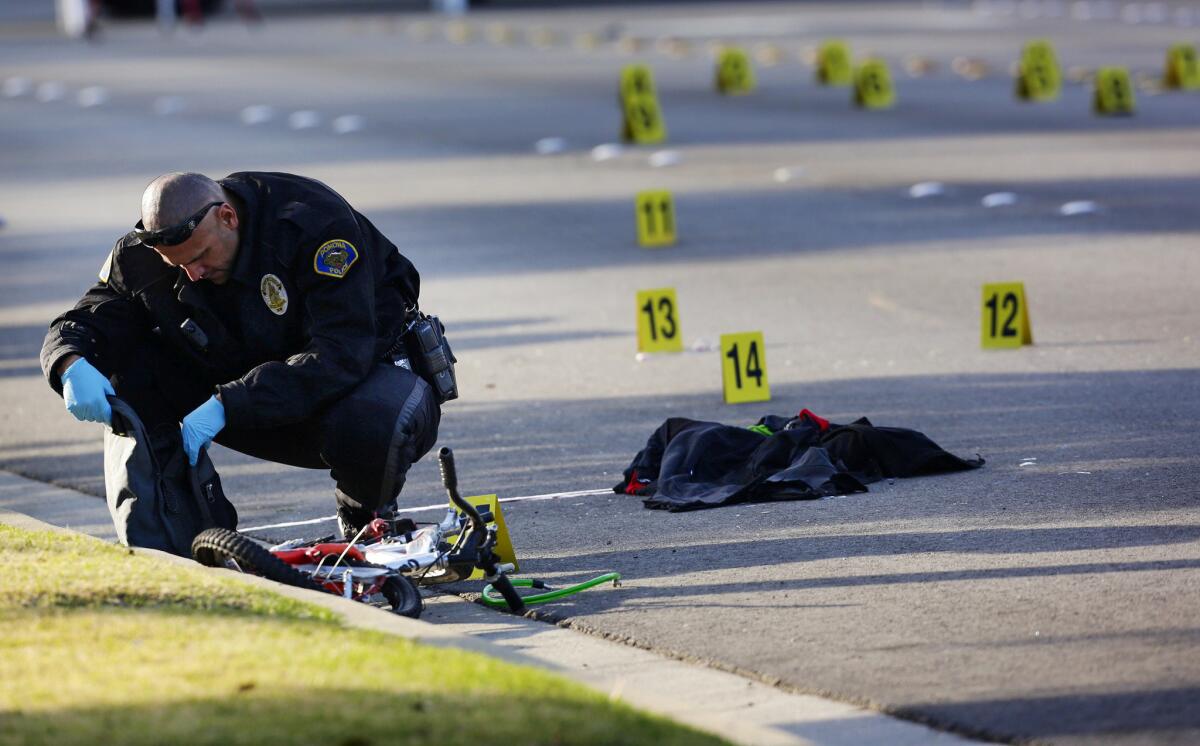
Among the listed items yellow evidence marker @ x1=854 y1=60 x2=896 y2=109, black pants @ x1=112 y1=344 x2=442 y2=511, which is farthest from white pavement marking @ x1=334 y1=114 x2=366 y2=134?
black pants @ x1=112 y1=344 x2=442 y2=511

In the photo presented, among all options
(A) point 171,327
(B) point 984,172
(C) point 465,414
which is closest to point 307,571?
(A) point 171,327

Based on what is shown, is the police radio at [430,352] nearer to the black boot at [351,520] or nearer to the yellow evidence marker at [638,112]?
the black boot at [351,520]

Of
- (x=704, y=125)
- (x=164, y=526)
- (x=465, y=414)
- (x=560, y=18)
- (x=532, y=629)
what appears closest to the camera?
(x=532, y=629)

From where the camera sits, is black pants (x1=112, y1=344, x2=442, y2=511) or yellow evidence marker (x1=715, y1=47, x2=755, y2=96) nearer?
black pants (x1=112, y1=344, x2=442, y2=511)

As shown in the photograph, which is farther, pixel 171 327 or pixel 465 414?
pixel 465 414

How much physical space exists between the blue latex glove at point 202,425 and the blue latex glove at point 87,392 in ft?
0.85

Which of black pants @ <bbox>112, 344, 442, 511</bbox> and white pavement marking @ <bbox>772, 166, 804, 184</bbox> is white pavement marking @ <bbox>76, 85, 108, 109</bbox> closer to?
white pavement marking @ <bbox>772, 166, 804, 184</bbox>

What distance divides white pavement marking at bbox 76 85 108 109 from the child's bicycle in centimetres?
2107

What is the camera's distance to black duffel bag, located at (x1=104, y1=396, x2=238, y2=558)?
237 inches

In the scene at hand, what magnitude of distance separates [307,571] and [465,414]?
3.14 meters

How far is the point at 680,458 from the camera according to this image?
23.3 feet

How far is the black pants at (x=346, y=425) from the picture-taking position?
6.08 m

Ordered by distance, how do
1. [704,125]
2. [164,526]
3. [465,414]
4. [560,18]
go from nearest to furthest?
[164,526] < [465,414] < [704,125] < [560,18]

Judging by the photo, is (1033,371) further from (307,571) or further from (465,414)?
(307,571)
